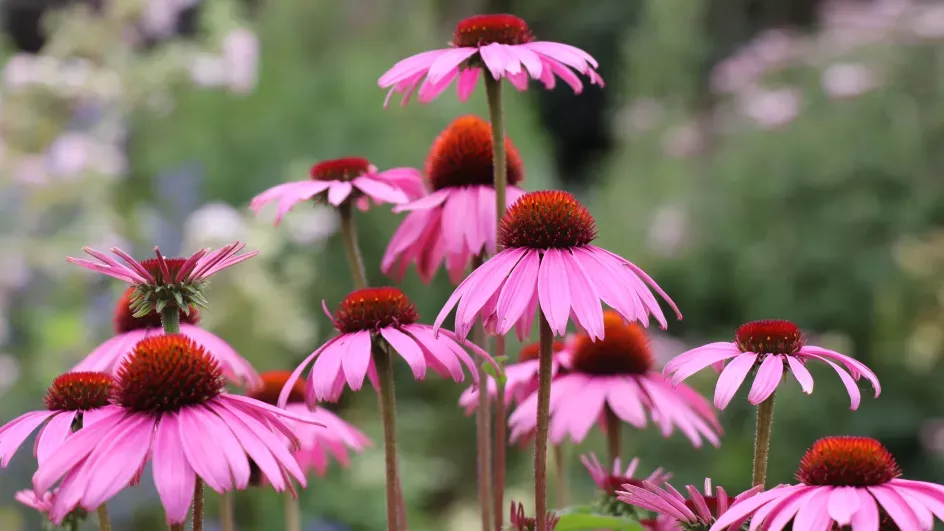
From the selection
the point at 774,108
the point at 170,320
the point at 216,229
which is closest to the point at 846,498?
the point at 170,320

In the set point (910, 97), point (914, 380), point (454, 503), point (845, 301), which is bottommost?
point (454, 503)

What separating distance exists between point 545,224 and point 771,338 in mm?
143

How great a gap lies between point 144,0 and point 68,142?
→ 59cm

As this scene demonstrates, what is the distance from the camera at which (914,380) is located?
2.69 m

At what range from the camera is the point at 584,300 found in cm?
54

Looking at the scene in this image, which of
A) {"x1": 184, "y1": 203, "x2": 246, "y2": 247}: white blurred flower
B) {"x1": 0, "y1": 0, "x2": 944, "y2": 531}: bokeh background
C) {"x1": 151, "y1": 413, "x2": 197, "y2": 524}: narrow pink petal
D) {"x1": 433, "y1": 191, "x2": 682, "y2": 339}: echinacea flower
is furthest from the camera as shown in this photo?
{"x1": 0, "y1": 0, "x2": 944, "y2": 531}: bokeh background

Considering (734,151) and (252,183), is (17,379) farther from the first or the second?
(734,151)

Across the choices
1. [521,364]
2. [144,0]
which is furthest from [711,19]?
[521,364]

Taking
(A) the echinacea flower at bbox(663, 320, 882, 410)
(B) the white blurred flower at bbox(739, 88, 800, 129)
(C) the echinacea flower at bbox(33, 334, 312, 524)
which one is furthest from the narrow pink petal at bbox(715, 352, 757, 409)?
(B) the white blurred flower at bbox(739, 88, 800, 129)

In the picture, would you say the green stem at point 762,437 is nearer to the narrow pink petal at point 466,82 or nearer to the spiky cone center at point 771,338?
the spiky cone center at point 771,338

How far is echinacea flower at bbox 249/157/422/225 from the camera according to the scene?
2.35 ft

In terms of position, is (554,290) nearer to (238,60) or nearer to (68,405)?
(68,405)

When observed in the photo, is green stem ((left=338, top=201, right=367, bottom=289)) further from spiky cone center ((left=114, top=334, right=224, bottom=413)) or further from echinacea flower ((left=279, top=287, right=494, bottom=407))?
spiky cone center ((left=114, top=334, right=224, bottom=413))

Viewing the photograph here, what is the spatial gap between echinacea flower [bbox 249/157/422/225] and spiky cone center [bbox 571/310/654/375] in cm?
18
